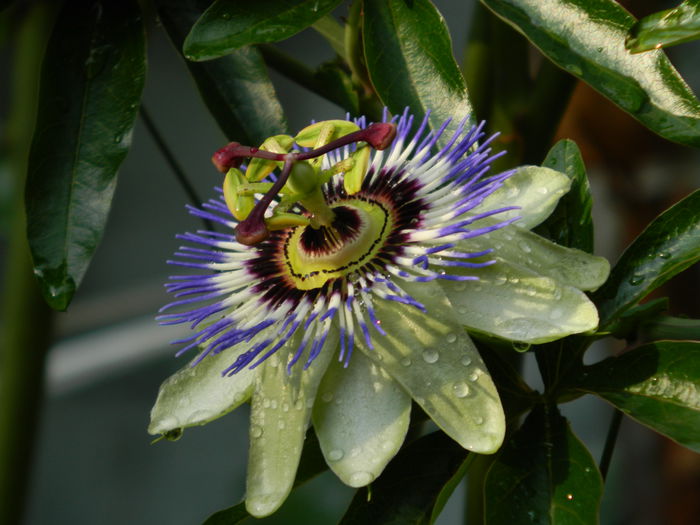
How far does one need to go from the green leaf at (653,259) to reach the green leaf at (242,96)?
1.14 ft

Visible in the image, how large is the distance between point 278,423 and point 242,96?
1.13 feet

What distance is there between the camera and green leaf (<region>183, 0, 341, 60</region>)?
2.50ft

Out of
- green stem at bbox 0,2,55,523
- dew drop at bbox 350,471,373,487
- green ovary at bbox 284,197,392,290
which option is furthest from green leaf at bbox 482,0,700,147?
green stem at bbox 0,2,55,523

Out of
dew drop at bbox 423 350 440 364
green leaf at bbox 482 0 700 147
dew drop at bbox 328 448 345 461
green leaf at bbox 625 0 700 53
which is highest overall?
green leaf at bbox 625 0 700 53

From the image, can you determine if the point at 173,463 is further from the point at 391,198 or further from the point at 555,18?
the point at 555,18

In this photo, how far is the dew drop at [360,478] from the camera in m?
0.66

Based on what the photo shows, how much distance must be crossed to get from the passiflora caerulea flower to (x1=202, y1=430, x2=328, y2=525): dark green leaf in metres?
0.06

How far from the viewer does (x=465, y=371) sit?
70 cm

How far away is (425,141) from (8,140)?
877 mm

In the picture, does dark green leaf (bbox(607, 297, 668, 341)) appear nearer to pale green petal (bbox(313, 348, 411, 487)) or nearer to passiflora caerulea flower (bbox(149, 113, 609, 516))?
passiflora caerulea flower (bbox(149, 113, 609, 516))

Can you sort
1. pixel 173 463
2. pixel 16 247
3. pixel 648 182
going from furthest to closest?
pixel 173 463, pixel 648 182, pixel 16 247

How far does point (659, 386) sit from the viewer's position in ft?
2.33

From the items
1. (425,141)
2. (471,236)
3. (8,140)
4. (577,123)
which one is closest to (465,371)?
(471,236)

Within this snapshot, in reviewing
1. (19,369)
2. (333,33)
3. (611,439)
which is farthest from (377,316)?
(19,369)
